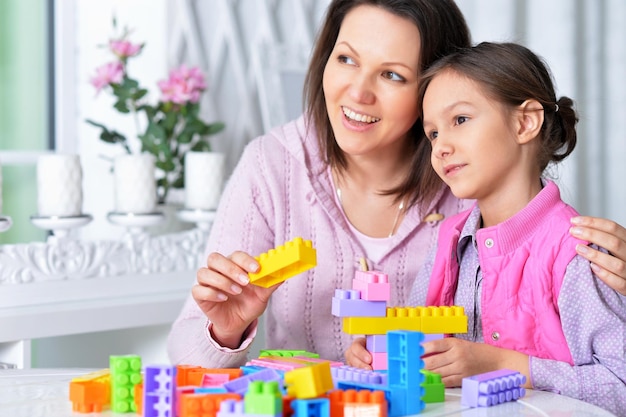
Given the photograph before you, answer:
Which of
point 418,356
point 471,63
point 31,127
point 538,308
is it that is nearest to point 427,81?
point 471,63

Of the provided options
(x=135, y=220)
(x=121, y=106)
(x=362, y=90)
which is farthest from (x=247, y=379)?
(x=121, y=106)

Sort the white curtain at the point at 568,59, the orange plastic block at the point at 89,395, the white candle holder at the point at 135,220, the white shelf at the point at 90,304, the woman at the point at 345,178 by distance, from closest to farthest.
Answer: the orange plastic block at the point at 89,395, the woman at the point at 345,178, the white shelf at the point at 90,304, the white candle holder at the point at 135,220, the white curtain at the point at 568,59

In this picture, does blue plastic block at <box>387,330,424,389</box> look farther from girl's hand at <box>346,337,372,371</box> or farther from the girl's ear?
the girl's ear

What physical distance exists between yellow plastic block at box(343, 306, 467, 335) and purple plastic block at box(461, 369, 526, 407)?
4.3 inches

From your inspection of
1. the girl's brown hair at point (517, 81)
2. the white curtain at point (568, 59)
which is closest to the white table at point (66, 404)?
the girl's brown hair at point (517, 81)

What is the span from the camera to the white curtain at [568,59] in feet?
6.86

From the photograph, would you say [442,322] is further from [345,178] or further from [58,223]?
[58,223]

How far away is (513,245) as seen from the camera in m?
1.30

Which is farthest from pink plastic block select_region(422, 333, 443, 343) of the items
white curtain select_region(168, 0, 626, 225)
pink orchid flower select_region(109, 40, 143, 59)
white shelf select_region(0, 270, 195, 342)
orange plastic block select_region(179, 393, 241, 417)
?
pink orchid flower select_region(109, 40, 143, 59)

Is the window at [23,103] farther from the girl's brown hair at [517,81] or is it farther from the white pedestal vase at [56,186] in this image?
the girl's brown hair at [517,81]

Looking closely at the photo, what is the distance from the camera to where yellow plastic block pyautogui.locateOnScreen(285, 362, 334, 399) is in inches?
33.3

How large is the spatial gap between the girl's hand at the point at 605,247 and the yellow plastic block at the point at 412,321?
21cm

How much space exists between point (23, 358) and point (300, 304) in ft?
1.62

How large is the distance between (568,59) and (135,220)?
3.39 feet
